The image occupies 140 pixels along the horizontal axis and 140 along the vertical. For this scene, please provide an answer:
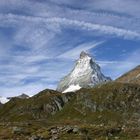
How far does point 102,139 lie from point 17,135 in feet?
86.9

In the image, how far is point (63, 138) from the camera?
89.5m

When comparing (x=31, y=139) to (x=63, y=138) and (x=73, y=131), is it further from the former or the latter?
(x=73, y=131)

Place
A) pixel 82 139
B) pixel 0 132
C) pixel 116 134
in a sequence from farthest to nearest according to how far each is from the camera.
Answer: pixel 0 132 < pixel 116 134 < pixel 82 139

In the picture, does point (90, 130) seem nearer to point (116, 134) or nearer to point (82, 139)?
point (116, 134)

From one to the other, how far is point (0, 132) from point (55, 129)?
17.5 m

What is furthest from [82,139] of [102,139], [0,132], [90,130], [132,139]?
[0,132]

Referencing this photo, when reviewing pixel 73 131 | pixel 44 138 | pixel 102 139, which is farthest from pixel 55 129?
pixel 102 139

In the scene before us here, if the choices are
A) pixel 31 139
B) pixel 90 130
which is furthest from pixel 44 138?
pixel 90 130

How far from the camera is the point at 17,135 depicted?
103 meters

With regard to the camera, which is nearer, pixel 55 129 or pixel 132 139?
pixel 132 139

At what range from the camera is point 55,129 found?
105000 mm

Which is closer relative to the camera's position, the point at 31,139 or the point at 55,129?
the point at 31,139

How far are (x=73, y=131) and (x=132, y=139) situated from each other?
1906cm

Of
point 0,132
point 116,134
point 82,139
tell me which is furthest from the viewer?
point 0,132
